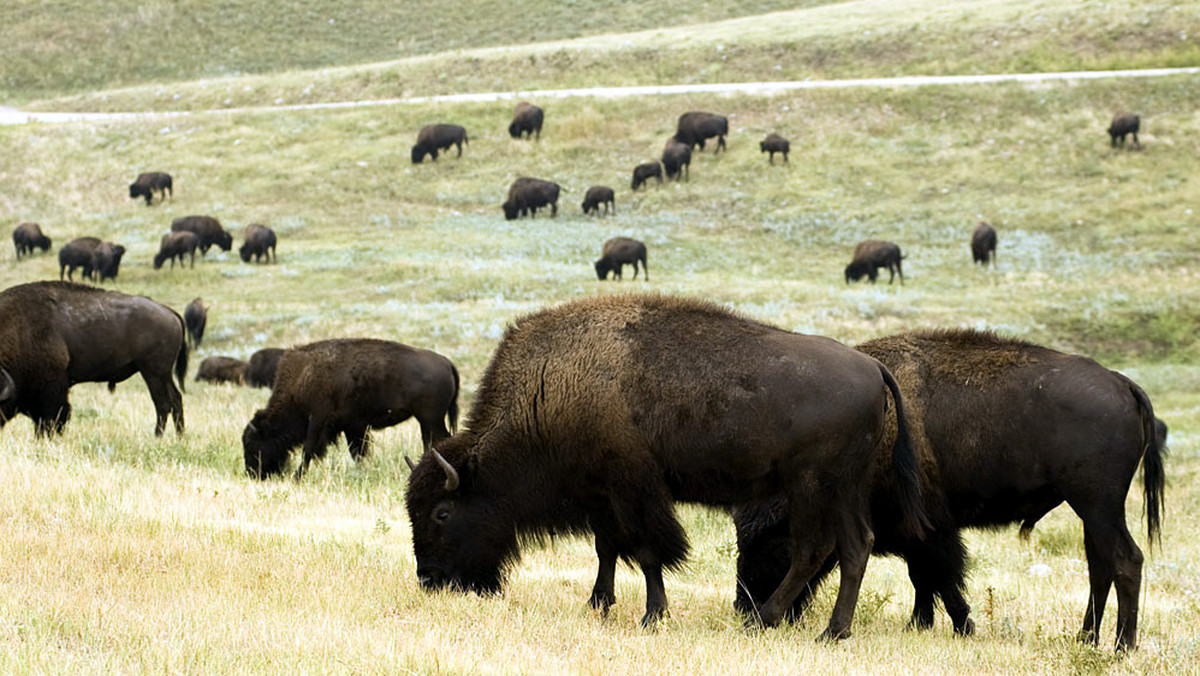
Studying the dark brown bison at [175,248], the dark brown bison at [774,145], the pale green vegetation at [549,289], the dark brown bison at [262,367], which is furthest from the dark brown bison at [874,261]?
the dark brown bison at [175,248]

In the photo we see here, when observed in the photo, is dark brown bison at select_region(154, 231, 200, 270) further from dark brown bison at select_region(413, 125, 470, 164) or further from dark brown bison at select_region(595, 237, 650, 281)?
dark brown bison at select_region(413, 125, 470, 164)

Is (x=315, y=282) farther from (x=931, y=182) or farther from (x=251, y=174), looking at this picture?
(x=931, y=182)

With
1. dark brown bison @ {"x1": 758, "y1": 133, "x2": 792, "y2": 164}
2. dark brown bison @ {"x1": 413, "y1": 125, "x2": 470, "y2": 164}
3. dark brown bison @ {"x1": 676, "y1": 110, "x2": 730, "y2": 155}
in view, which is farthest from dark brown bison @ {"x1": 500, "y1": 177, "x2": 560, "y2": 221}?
dark brown bison @ {"x1": 758, "y1": 133, "x2": 792, "y2": 164}

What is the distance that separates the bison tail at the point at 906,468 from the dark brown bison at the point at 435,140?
119 ft

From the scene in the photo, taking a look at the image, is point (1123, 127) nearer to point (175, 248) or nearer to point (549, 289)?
point (549, 289)

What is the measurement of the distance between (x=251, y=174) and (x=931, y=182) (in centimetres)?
2076

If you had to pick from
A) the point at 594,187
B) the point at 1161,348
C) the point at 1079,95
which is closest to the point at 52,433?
the point at 1161,348

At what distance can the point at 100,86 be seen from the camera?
6712 centimetres

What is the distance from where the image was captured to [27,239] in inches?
1337

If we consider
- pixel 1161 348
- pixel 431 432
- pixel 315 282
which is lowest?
pixel 1161 348

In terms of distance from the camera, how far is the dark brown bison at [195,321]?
85.7 feet

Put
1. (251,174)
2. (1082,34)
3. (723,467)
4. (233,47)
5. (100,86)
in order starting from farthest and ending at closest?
(233,47), (100,86), (1082,34), (251,174), (723,467)

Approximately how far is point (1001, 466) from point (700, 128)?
1370 inches

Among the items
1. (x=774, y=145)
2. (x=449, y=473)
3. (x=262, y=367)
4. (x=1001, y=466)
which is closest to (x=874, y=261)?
(x=774, y=145)
